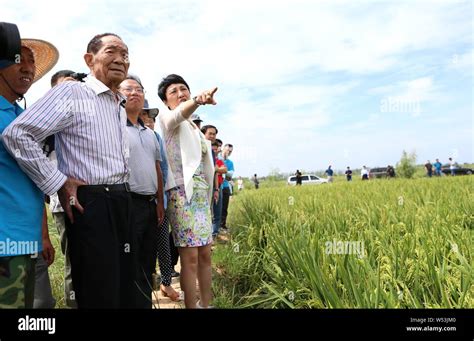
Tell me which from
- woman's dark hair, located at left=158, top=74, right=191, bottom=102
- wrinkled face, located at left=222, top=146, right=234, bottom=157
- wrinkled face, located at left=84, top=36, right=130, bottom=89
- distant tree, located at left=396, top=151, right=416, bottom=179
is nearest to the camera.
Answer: wrinkled face, located at left=84, top=36, right=130, bottom=89

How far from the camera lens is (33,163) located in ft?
4.72

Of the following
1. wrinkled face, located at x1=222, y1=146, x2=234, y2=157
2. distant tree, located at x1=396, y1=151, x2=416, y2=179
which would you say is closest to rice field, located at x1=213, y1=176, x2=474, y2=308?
wrinkled face, located at x1=222, y1=146, x2=234, y2=157

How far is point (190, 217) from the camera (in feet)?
7.81

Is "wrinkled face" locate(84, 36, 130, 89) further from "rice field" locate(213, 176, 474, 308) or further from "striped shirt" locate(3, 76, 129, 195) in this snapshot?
"rice field" locate(213, 176, 474, 308)

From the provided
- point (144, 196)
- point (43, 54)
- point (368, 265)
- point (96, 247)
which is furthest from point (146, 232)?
point (368, 265)

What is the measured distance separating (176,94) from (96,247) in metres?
1.18

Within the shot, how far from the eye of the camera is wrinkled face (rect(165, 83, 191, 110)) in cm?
246

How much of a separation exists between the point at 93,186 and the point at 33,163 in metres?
0.27

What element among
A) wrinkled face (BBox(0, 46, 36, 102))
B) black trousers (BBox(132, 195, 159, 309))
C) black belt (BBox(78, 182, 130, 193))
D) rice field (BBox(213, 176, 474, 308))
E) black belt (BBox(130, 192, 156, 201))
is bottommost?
rice field (BBox(213, 176, 474, 308))

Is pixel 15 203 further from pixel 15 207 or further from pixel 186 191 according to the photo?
pixel 186 191

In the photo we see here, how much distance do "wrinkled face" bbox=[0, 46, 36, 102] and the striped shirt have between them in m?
0.09

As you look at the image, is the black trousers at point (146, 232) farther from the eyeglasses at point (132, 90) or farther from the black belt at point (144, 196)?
the eyeglasses at point (132, 90)

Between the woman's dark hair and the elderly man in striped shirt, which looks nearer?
the elderly man in striped shirt

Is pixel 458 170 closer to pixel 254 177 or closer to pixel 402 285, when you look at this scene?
pixel 254 177
